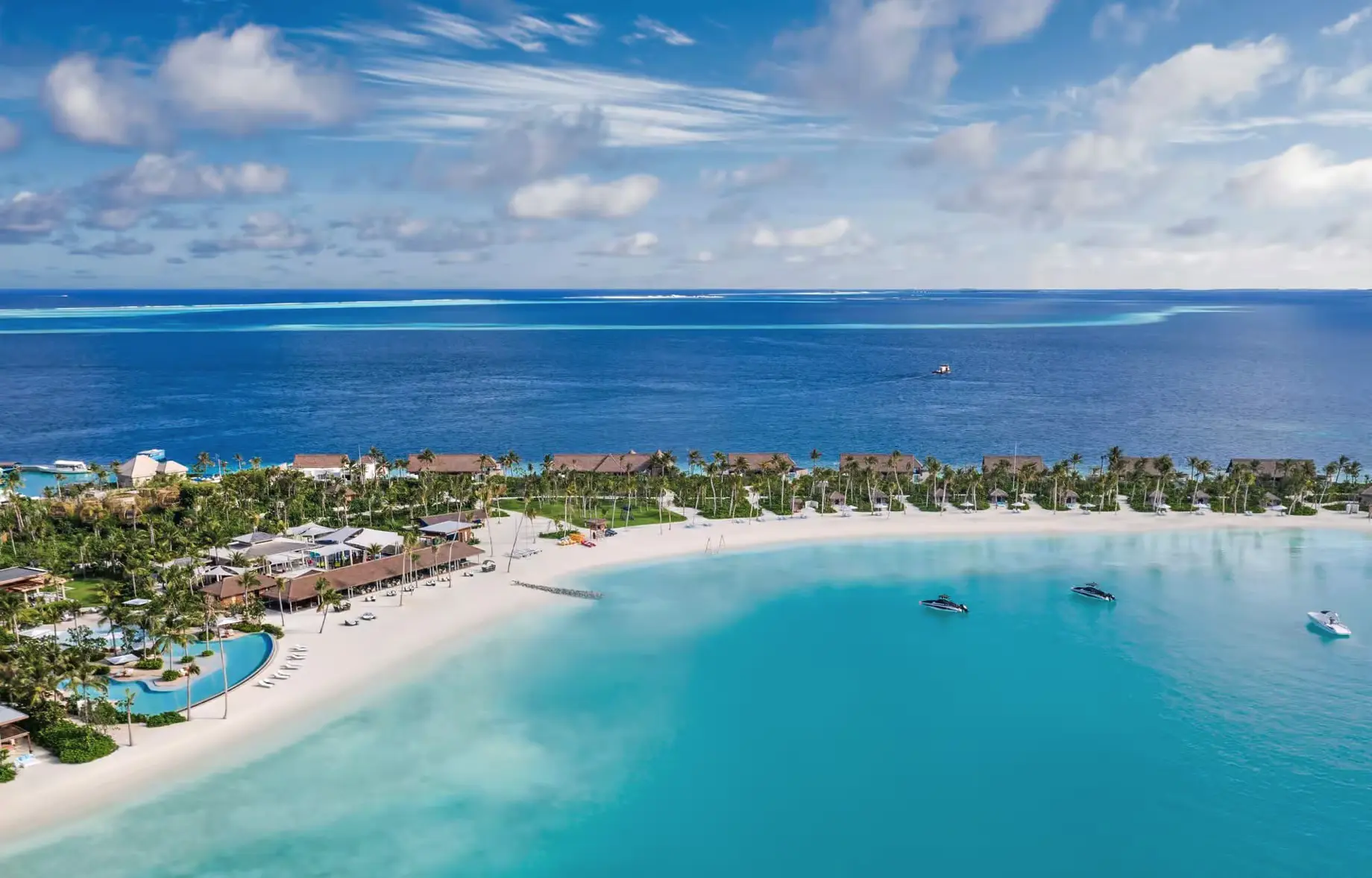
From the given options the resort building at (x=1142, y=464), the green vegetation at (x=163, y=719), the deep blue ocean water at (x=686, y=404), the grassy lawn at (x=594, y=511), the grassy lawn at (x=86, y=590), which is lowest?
the green vegetation at (x=163, y=719)

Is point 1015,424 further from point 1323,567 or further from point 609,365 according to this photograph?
point 609,365

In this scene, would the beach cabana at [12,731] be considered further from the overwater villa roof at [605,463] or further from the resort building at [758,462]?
the resort building at [758,462]

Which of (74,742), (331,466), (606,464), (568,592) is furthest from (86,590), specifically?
(606,464)

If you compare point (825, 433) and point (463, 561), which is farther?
point (825, 433)

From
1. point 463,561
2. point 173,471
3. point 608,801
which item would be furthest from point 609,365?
point 608,801

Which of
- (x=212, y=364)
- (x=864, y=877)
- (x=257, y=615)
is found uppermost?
(x=212, y=364)

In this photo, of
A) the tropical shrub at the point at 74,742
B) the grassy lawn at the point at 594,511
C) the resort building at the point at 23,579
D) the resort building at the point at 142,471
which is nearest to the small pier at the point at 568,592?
the grassy lawn at the point at 594,511
